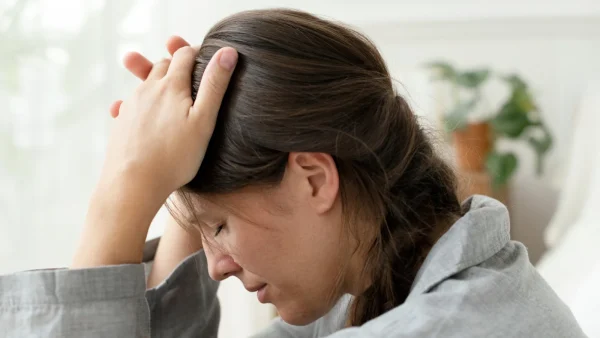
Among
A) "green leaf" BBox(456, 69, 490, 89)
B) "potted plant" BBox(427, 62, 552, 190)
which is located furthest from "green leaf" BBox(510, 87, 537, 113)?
"green leaf" BBox(456, 69, 490, 89)

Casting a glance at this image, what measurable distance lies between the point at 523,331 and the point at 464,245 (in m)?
0.11

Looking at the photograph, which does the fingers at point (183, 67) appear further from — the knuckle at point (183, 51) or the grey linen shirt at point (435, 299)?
the grey linen shirt at point (435, 299)

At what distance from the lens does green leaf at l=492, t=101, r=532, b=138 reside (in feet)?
8.95

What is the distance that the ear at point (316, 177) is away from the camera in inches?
36.1

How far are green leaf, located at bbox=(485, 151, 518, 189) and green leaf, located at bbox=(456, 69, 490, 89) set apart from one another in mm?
242

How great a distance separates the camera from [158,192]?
3.10ft

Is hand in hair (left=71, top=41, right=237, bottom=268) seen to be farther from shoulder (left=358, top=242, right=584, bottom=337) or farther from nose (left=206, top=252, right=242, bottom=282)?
shoulder (left=358, top=242, right=584, bottom=337)

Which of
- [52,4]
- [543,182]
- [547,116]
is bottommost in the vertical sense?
[543,182]

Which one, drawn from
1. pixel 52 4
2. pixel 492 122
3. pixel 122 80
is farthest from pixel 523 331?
pixel 492 122

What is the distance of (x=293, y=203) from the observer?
950 mm

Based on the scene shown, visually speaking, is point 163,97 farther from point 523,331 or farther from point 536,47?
point 536,47

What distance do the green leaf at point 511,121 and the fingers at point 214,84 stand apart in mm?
1971

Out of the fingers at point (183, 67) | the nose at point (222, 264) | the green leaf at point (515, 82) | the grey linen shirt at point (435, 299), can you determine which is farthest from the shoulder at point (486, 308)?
the green leaf at point (515, 82)

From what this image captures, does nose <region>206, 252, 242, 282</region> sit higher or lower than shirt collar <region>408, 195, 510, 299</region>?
lower
